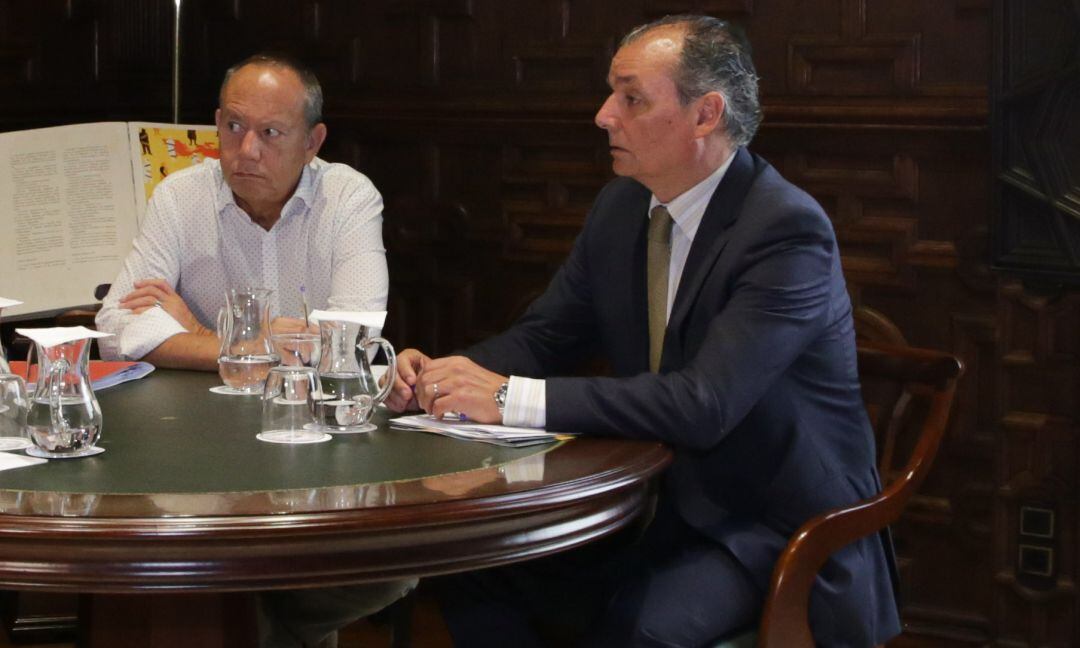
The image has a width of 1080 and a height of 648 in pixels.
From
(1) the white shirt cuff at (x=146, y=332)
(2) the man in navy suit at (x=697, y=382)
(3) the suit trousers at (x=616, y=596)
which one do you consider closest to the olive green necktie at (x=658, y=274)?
(2) the man in navy suit at (x=697, y=382)

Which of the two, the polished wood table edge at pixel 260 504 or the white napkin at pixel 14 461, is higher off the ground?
the white napkin at pixel 14 461

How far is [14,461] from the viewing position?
174 centimetres

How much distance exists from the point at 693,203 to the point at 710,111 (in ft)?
0.53

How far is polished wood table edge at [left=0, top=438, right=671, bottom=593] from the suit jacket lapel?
62 centimetres

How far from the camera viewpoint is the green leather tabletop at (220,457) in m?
1.65

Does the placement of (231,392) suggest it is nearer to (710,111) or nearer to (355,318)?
(355,318)

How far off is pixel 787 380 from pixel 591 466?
1.66ft

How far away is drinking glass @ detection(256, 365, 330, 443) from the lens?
193 centimetres

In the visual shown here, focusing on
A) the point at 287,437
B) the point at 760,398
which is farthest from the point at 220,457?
the point at 760,398

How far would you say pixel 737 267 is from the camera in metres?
2.16

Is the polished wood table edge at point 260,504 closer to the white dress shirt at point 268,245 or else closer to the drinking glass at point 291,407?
the drinking glass at point 291,407

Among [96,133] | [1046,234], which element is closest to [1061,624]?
[1046,234]

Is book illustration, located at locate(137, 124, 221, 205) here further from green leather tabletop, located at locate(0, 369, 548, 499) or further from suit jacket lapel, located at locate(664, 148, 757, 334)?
suit jacket lapel, located at locate(664, 148, 757, 334)

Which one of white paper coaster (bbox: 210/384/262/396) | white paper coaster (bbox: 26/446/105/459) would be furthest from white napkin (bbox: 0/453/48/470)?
white paper coaster (bbox: 210/384/262/396)
